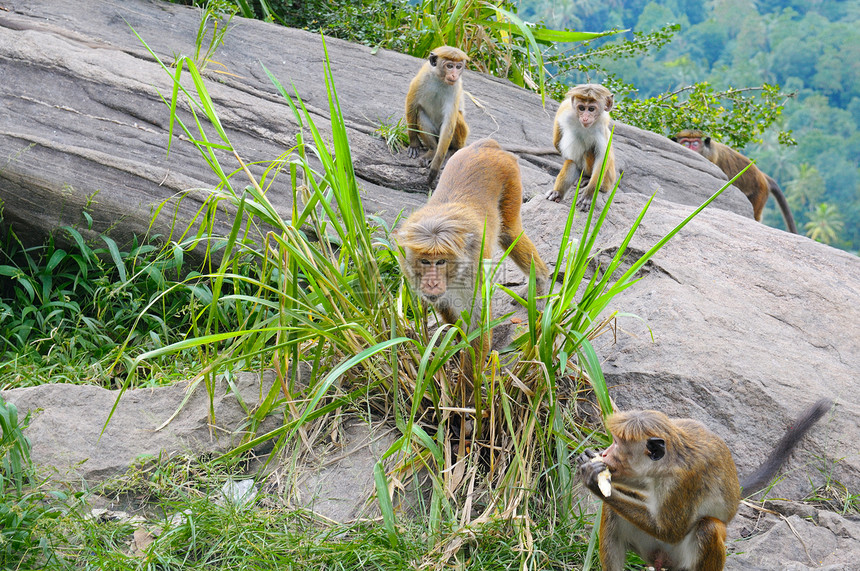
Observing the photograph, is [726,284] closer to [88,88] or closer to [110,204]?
[110,204]

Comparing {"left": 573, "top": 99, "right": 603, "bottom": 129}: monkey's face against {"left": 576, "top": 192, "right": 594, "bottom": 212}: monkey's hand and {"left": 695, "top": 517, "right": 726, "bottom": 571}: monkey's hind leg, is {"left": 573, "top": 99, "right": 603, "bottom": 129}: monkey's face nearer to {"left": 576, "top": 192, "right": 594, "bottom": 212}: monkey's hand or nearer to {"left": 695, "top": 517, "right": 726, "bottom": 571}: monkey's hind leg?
{"left": 576, "top": 192, "right": 594, "bottom": 212}: monkey's hand

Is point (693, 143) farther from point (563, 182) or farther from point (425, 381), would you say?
point (425, 381)

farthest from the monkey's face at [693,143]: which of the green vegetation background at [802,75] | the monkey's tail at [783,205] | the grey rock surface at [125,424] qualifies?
the green vegetation background at [802,75]

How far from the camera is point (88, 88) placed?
6.46m

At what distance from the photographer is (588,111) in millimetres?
6301

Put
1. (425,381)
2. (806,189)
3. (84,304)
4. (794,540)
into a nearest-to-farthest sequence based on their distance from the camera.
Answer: (425,381) < (794,540) < (84,304) < (806,189)

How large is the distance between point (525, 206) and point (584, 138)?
0.80 metres

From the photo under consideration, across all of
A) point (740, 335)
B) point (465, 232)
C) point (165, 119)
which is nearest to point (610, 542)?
point (465, 232)

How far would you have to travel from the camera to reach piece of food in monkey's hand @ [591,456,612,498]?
2902 mm

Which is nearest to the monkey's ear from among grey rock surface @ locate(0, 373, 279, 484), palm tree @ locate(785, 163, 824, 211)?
grey rock surface @ locate(0, 373, 279, 484)

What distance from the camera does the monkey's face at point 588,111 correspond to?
628cm

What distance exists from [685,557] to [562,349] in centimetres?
106

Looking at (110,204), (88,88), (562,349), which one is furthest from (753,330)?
(88,88)

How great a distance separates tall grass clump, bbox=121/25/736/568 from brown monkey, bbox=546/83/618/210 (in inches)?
104
